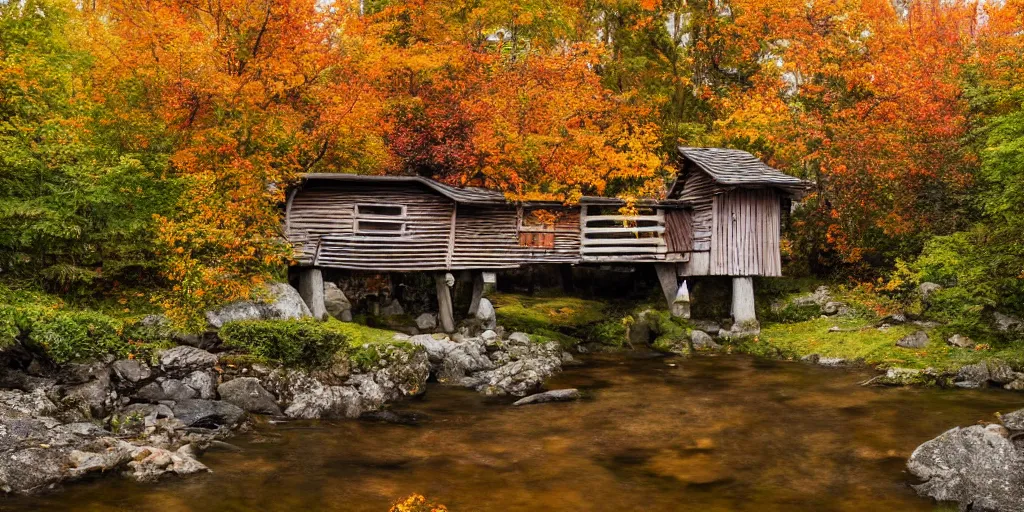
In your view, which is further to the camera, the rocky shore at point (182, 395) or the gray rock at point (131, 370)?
the gray rock at point (131, 370)

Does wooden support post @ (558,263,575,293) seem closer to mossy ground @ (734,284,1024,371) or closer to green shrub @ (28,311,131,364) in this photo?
mossy ground @ (734,284,1024,371)

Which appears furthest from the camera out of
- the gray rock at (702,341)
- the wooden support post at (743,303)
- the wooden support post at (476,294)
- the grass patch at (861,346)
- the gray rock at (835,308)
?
the wooden support post at (743,303)

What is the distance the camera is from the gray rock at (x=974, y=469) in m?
8.69

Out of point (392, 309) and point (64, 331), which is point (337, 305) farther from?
point (64, 331)

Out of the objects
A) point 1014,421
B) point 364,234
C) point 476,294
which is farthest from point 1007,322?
point 364,234

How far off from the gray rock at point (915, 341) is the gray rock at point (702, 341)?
4.91 m

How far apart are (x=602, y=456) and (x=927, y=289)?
13419mm

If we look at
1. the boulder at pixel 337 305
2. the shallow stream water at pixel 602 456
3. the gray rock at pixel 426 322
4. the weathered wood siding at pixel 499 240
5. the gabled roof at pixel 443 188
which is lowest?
the shallow stream water at pixel 602 456

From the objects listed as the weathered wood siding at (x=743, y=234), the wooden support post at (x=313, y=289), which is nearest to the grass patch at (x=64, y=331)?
the wooden support post at (x=313, y=289)

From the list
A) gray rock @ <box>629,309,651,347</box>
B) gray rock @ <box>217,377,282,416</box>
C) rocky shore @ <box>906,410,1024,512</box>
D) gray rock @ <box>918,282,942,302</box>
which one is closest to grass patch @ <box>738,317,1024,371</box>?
gray rock @ <box>918,282,942,302</box>

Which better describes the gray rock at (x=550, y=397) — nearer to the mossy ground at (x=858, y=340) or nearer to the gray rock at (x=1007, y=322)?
the mossy ground at (x=858, y=340)

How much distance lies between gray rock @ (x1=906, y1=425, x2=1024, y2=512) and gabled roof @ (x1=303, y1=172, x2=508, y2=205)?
1300 centimetres

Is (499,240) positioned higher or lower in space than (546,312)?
higher

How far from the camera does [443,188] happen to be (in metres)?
20.5
